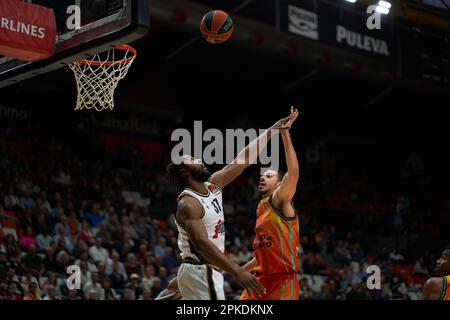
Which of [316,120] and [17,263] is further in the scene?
[316,120]

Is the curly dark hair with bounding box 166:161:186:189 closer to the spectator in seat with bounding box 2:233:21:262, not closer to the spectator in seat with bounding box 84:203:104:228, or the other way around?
the spectator in seat with bounding box 2:233:21:262

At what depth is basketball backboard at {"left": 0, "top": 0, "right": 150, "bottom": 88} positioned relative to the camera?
585cm

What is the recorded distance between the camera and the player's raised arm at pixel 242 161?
5684 mm

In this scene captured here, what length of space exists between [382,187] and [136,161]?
312 inches

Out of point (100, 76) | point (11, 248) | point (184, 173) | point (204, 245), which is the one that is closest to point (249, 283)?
point (204, 245)

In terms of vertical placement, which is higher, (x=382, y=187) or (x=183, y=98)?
(x=183, y=98)

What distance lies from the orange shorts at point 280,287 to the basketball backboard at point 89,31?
90.5 inches

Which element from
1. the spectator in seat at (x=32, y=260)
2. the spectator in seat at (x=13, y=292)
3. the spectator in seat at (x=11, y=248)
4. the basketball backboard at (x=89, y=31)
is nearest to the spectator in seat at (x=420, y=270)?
the spectator in seat at (x=32, y=260)

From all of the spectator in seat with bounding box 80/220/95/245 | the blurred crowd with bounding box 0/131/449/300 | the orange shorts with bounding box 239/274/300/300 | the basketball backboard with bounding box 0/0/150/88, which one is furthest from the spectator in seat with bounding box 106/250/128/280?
the orange shorts with bounding box 239/274/300/300

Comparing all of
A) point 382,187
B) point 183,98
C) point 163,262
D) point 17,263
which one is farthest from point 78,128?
point 382,187

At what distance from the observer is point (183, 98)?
62.2 feet

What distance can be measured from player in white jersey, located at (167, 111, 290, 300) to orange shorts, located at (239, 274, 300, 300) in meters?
0.98

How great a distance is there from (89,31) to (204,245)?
2.52 meters

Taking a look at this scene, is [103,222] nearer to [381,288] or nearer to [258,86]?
[381,288]
